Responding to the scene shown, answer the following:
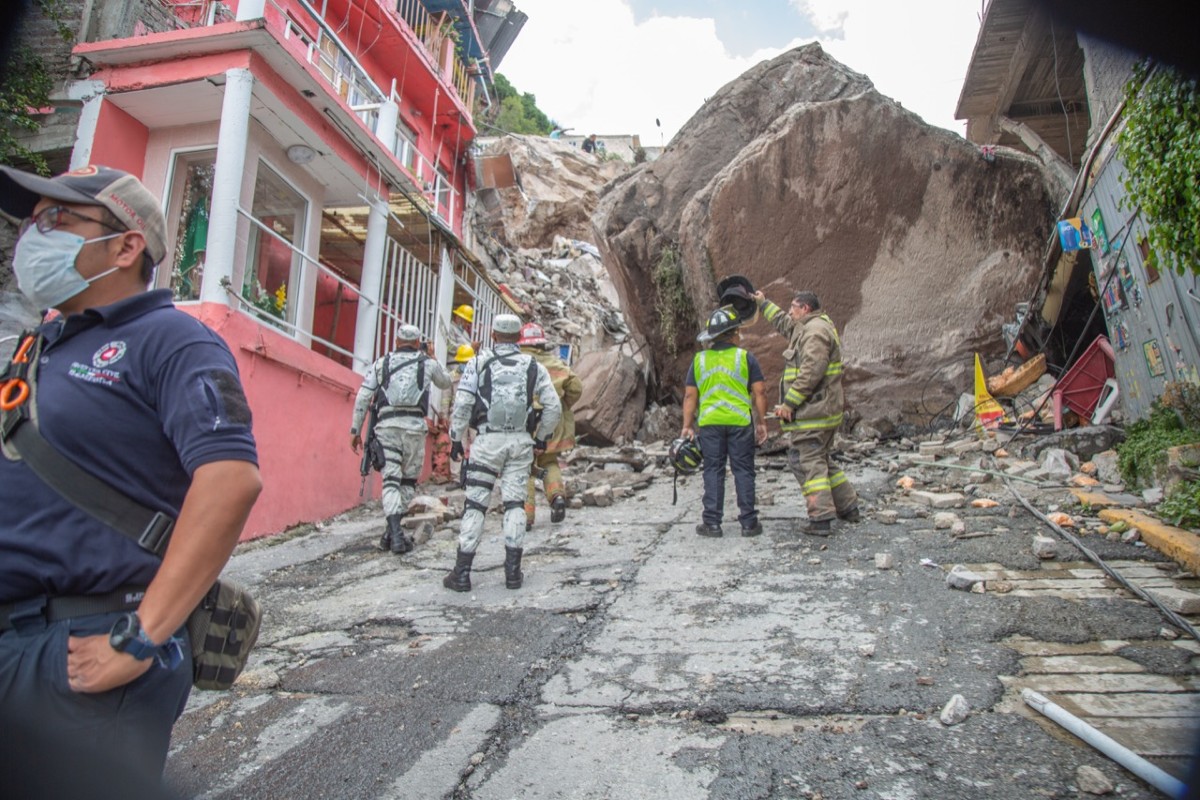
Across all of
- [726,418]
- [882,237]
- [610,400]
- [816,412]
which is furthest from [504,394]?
[610,400]

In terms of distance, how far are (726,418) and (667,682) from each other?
297cm

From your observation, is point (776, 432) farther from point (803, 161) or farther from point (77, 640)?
point (77, 640)

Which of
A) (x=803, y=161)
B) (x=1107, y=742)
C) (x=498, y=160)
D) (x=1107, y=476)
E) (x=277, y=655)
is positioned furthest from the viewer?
(x=498, y=160)

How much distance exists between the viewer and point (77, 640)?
1.17 metres

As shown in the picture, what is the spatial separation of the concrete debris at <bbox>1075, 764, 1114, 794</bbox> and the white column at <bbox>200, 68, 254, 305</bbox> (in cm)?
661

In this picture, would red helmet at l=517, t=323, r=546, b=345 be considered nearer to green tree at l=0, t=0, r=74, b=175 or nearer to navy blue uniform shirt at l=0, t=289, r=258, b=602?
navy blue uniform shirt at l=0, t=289, r=258, b=602

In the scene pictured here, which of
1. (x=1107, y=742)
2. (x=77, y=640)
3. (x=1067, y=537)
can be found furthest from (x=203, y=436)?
(x=1067, y=537)

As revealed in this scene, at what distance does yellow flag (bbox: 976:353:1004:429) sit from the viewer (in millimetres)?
8086

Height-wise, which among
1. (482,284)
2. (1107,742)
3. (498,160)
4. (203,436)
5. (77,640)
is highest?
(498,160)

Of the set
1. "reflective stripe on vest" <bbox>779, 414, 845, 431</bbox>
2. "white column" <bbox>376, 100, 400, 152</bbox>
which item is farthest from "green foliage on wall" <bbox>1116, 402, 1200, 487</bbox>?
"white column" <bbox>376, 100, 400, 152</bbox>

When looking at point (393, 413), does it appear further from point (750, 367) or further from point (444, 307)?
point (444, 307)

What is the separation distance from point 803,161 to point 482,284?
22.2ft

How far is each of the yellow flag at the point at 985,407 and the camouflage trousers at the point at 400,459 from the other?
6.20 m

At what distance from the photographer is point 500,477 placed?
15.3 ft
